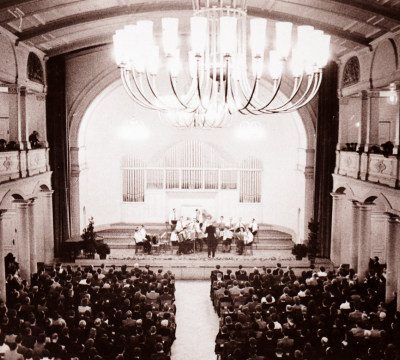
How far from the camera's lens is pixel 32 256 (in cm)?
1780

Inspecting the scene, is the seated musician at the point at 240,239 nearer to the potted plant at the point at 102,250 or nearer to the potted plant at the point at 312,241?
the potted plant at the point at 312,241

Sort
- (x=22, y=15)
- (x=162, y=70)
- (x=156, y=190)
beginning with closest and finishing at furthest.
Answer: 1. (x=22, y=15)
2. (x=162, y=70)
3. (x=156, y=190)

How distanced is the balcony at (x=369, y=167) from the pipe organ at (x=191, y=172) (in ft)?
22.2

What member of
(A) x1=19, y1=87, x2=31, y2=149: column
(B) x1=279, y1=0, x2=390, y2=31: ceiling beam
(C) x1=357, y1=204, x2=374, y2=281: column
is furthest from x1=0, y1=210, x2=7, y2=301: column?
(C) x1=357, y1=204, x2=374, y2=281: column

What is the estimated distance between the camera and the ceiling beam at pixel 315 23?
15086 millimetres

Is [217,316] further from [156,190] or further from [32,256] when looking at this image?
[156,190]

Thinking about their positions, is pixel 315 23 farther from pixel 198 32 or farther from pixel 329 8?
pixel 198 32

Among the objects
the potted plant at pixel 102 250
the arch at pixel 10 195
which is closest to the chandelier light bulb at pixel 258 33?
the arch at pixel 10 195

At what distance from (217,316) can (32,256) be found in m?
7.23

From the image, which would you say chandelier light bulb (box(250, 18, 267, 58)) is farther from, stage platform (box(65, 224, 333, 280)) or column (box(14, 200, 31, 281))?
stage platform (box(65, 224, 333, 280))

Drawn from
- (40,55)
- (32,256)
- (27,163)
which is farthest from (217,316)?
(40,55)

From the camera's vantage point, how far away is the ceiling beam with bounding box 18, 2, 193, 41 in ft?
48.7

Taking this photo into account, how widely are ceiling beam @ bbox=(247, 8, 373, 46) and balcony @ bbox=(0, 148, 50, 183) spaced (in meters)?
8.83

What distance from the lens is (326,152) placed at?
19984mm
